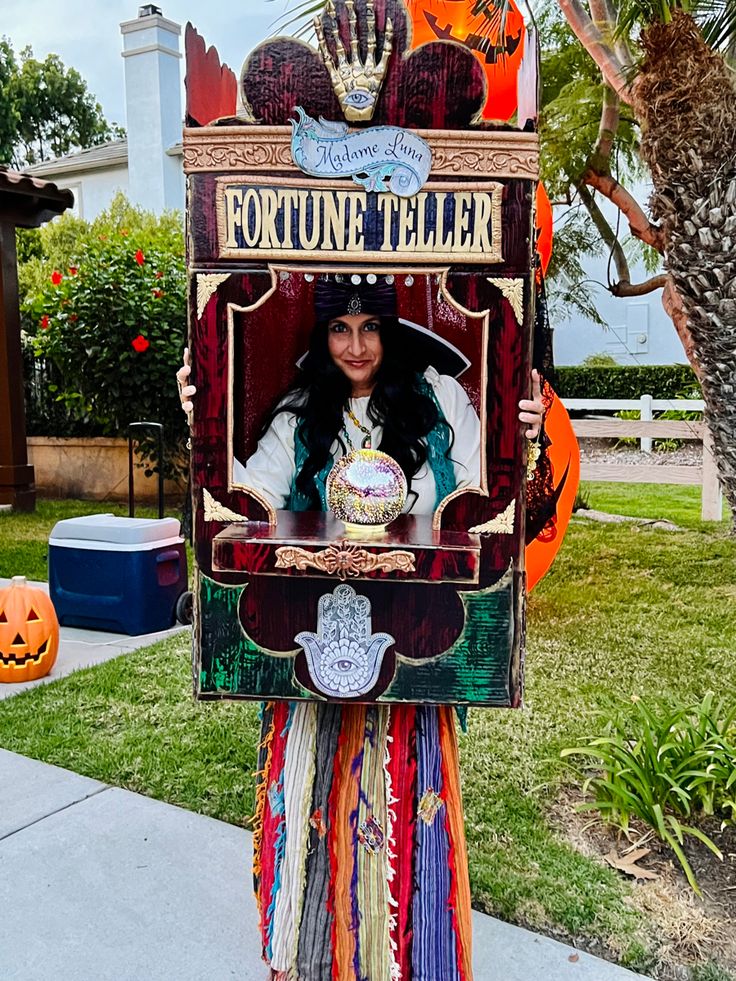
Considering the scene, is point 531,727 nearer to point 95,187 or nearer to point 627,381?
point 627,381

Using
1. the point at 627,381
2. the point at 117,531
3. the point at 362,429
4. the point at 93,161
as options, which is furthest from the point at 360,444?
the point at 93,161

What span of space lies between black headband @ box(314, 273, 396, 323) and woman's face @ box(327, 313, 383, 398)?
16mm

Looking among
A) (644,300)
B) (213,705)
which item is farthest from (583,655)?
(644,300)

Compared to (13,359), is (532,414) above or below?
below

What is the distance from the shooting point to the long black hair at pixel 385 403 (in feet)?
6.64

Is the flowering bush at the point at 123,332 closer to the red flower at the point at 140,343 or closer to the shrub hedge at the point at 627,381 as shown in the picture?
the red flower at the point at 140,343

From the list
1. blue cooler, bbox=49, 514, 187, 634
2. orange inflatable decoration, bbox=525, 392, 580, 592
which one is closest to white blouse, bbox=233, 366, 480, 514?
orange inflatable decoration, bbox=525, 392, 580, 592

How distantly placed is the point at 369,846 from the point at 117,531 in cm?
362

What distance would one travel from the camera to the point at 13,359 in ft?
31.7

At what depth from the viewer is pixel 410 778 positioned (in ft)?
6.56

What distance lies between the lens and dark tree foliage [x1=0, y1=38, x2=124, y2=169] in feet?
105

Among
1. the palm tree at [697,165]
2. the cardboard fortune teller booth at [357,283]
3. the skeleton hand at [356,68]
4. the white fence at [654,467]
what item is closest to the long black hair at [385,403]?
the cardboard fortune teller booth at [357,283]

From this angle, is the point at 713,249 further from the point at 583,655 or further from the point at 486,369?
the point at 583,655

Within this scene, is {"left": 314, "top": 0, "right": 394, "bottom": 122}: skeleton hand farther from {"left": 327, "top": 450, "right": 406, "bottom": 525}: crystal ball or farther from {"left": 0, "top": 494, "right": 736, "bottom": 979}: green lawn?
{"left": 0, "top": 494, "right": 736, "bottom": 979}: green lawn
